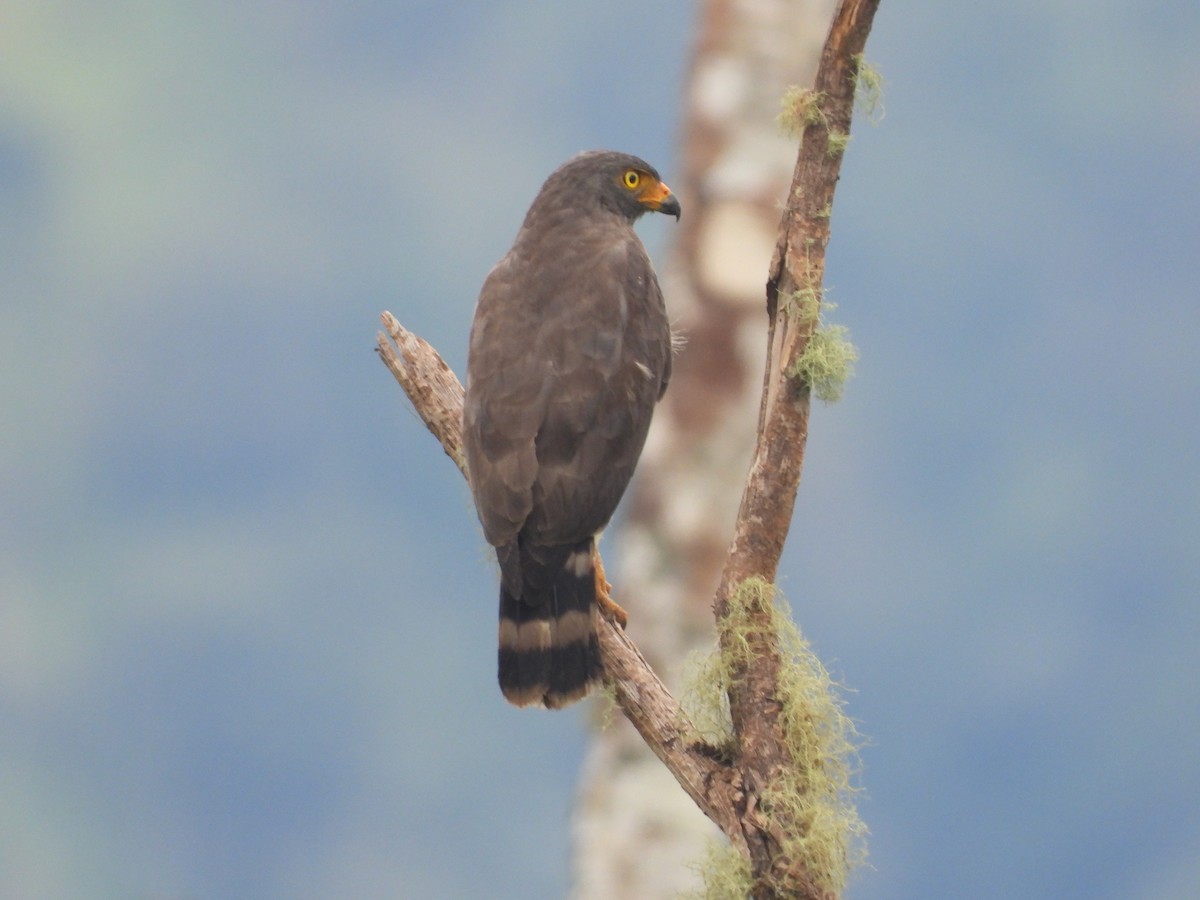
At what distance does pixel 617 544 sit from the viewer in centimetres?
641

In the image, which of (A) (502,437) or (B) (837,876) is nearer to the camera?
(B) (837,876)

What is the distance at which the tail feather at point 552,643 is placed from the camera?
4441mm

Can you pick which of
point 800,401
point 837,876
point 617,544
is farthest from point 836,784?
point 617,544

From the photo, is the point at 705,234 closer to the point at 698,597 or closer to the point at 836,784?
the point at 698,597

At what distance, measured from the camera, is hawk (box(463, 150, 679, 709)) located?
14.6ft

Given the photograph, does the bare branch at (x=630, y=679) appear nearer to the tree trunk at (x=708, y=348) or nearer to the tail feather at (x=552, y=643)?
the tail feather at (x=552, y=643)

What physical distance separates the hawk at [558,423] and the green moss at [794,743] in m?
0.48

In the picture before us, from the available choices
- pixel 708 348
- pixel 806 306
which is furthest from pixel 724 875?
pixel 708 348

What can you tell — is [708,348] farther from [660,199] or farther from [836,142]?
Result: [836,142]

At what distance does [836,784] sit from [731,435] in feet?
7.89

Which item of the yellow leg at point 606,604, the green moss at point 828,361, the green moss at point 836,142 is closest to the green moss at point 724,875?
the yellow leg at point 606,604

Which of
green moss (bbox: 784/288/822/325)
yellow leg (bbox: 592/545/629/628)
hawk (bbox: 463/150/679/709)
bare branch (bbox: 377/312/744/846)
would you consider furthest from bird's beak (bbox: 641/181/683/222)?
yellow leg (bbox: 592/545/629/628)

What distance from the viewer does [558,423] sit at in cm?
457

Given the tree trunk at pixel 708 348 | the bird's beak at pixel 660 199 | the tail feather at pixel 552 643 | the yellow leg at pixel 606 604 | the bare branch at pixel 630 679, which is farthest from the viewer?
the tree trunk at pixel 708 348
